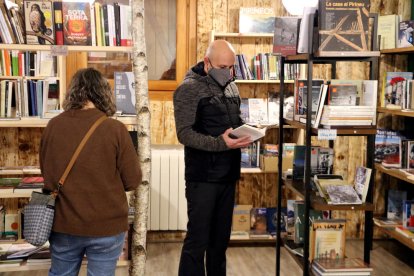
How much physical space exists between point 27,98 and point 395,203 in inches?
128

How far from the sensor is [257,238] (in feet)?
14.8

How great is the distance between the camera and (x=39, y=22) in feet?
9.27

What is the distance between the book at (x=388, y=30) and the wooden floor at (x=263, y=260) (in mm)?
1783

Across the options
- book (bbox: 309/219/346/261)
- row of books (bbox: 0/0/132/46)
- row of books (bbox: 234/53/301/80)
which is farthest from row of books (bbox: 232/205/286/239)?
row of books (bbox: 0/0/132/46)

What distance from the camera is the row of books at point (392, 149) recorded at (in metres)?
4.36

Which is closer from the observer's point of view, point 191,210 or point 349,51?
point 349,51

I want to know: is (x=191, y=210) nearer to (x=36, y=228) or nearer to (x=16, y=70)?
(x=36, y=228)

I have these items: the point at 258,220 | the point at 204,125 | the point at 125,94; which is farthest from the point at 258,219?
the point at 125,94

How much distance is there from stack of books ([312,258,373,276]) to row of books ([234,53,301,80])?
1.92m

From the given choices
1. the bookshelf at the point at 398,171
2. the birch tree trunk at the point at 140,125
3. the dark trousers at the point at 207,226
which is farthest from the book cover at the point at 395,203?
the birch tree trunk at the point at 140,125

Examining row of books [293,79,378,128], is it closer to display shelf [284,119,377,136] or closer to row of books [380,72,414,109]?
display shelf [284,119,377,136]

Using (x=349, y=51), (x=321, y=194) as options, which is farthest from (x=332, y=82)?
(x=321, y=194)

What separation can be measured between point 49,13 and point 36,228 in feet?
4.01

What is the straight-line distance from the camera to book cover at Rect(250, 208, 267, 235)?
4.66 meters
